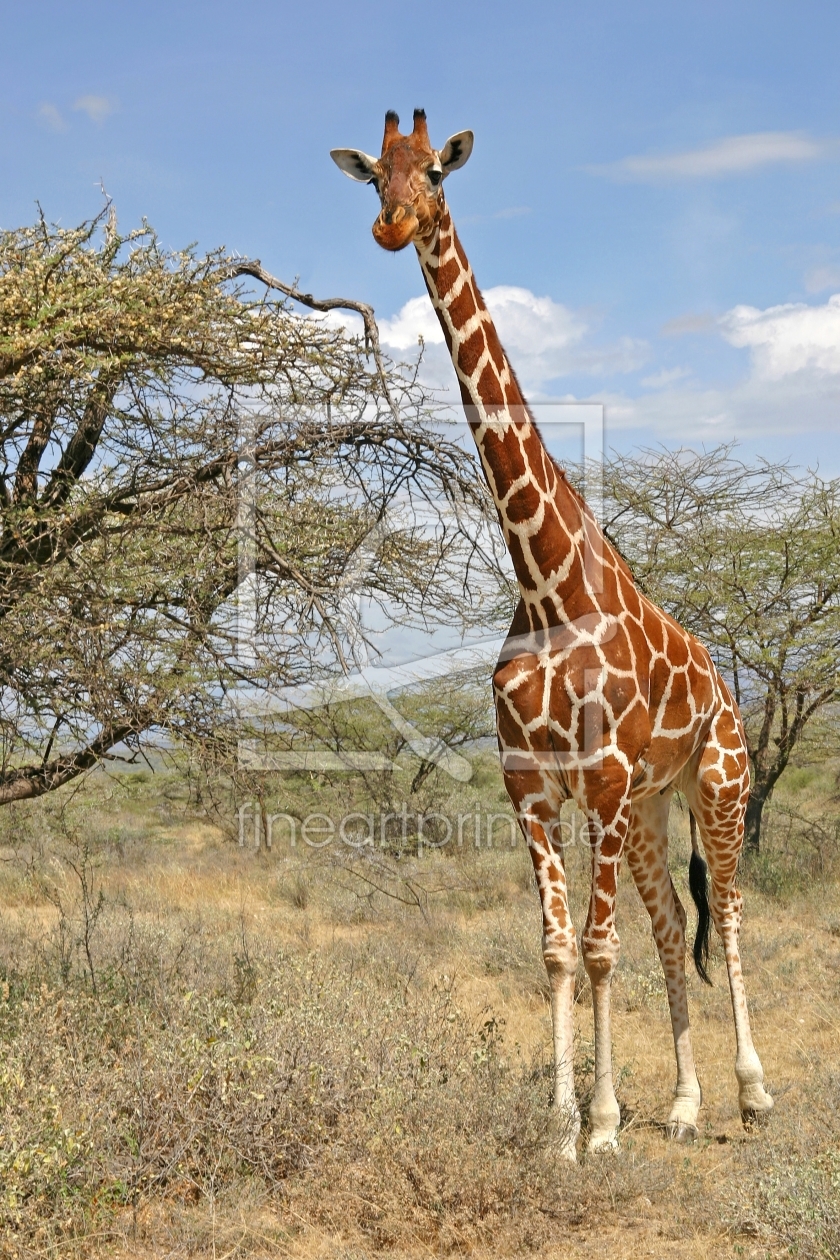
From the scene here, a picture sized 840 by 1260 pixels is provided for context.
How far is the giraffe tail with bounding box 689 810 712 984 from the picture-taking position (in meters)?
7.18

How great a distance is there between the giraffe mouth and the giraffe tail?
12.6 ft

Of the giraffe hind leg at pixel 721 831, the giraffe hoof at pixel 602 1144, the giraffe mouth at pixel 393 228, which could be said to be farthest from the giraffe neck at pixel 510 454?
the giraffe hoof at pixel 602 1144

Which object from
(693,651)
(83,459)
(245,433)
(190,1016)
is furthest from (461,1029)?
(83,459)

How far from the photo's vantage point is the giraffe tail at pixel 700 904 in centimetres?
718

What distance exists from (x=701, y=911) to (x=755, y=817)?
6028 millimetres

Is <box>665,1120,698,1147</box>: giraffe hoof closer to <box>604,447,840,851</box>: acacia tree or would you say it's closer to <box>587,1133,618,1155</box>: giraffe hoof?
<box>587,1133,618,1155</box>: giraffe hoof

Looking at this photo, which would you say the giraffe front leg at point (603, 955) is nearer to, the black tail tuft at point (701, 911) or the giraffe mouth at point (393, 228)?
the black tail tuft at point (701, 911)

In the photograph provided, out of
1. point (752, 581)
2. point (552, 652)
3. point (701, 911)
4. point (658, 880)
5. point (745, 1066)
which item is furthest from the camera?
point (752, 581)

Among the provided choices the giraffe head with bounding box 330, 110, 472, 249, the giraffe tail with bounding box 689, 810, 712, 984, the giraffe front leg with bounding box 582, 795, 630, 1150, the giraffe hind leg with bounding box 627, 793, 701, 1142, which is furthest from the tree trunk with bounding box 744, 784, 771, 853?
the giraffe head with bounding box 330, 110, 472, 249

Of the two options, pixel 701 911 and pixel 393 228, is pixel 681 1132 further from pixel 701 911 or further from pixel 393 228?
pixel 393 228

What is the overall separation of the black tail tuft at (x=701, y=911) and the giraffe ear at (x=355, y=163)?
4463mm

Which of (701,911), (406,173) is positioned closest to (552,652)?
(406,173)

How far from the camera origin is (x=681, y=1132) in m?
5.95

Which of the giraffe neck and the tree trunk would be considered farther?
the tree trunk
